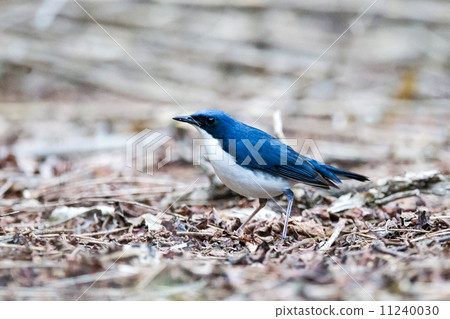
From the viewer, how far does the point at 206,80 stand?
11.4 meters

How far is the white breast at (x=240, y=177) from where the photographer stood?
16.9ft

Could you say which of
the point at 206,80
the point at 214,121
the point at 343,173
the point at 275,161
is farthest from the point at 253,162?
the point at 206,80

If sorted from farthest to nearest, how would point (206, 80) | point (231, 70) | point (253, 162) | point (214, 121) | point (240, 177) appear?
1. point (231, 70)
2. point (206, 80)
3. point (214, 121)
4. point (253, 162)
5. point (240, 177)

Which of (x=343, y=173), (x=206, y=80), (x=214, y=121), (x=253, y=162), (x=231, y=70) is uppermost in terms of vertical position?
(x=231, y=70)

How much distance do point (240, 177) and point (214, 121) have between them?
2.19ft

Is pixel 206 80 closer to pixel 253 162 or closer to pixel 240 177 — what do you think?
pixel 253 162

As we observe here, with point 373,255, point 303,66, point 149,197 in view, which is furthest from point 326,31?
point 373,255

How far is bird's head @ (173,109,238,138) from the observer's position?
541cm

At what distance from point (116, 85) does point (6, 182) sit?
455 cm

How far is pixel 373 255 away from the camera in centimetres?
386

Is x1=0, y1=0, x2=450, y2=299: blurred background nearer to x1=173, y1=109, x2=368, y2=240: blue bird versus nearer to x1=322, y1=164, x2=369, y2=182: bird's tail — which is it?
x1=173, y1=109, x2=368, y2=240: blue bird

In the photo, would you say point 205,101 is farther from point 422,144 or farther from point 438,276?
→ point 438,276

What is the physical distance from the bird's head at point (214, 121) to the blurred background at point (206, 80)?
1.51 m

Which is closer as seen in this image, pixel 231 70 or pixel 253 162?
pixel 253 162
